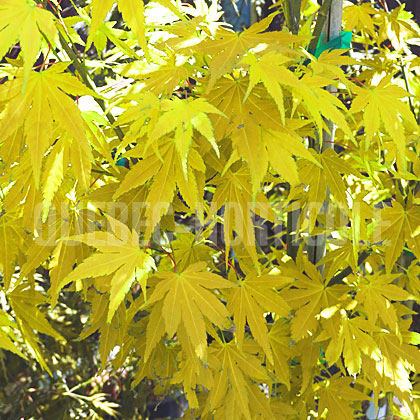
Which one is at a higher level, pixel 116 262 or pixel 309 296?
pixel 116 262

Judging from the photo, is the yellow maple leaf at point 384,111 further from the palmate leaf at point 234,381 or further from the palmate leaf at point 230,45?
the palmate leaf at point 234,381

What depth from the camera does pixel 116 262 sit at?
58 cm

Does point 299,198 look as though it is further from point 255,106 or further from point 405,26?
point 405,26

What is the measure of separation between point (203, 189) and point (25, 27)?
27cm

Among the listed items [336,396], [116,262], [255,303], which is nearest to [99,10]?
[116,262]

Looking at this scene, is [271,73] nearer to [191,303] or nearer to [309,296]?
[191,303]

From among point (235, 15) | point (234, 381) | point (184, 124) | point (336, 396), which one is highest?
point (184, 124)

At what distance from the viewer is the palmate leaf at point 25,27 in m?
0.45

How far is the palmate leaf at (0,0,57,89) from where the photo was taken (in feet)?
1.46

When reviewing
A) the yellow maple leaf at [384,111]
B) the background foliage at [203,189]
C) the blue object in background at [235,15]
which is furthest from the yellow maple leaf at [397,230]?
the blue object in background at [235,15]

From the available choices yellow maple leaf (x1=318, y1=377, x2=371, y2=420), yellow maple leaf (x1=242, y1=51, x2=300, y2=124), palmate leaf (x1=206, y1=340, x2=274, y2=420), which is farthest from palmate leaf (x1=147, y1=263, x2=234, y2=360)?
yellow maple leaf (x1=318, y1=377, x2=371, y2=420)

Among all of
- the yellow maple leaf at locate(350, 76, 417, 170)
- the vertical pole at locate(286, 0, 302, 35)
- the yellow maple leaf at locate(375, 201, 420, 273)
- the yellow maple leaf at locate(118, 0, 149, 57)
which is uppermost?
the yellow maple leaf at locate(118, 0, 149, 57)

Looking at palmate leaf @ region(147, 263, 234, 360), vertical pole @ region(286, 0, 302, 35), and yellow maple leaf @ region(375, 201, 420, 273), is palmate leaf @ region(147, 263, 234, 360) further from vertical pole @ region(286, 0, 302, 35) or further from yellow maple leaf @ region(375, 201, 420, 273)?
vertical pole @ region(286, 0, 302, 35)

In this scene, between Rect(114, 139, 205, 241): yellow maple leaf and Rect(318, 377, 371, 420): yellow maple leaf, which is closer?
Rect(114, 139, 205, 241): yellow maple leaf
